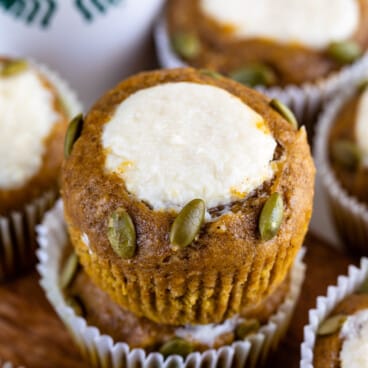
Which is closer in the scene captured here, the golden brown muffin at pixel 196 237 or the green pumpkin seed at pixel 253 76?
the golden brown muffin at pixel 196 237

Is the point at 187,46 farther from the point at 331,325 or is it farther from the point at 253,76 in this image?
the point at 331,325

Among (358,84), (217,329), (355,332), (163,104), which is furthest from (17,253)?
(358,84)

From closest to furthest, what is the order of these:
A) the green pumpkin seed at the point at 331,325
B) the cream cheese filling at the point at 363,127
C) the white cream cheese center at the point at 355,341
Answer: the white cream cheese center at the point at 355,341
the green pumpkin seed at the point at 331,325
the cream cheese filling at the point at 363,127

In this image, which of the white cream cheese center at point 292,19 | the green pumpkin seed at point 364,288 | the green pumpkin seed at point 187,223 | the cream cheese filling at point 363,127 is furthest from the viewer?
the white cream cheese center at point 292,19

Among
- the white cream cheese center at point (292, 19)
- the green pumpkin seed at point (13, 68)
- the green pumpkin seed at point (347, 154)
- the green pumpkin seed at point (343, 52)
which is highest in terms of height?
the green pumpkin seed at point (13, 68)

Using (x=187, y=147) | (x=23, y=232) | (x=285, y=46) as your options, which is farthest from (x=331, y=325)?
(x=285, y=46)

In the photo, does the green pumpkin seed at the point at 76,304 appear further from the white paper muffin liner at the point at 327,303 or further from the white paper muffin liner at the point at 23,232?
the white paper muffin liner at the point at 327,303

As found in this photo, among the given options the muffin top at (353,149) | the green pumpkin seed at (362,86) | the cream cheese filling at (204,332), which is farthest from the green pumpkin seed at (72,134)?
the green pumpkin seed at (362,86)
